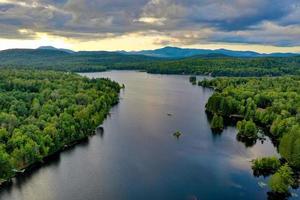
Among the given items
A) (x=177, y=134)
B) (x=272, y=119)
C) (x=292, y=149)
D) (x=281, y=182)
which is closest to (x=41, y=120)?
(x=177, y=134)

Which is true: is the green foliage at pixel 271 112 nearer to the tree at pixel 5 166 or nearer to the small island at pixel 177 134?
the small island at pixel 177 134

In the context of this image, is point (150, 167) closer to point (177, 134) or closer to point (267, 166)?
point (267, 166)

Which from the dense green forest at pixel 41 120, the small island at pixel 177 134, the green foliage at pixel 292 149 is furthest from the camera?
the small island at pixel 177 134

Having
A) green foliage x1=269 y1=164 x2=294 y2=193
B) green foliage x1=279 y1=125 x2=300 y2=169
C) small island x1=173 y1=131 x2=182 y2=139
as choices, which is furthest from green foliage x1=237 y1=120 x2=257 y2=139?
green foliage x1=269 y1=164 x2=294 y2=193

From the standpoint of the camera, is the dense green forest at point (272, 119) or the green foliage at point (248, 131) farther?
the green foliage at point (248, 131)

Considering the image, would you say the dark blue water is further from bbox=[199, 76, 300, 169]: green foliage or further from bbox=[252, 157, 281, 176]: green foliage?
bbox=[199, 76, 300, 169]: green foliage

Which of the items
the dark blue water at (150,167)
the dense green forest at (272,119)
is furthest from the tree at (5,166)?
the dense green forest at (272,119)
